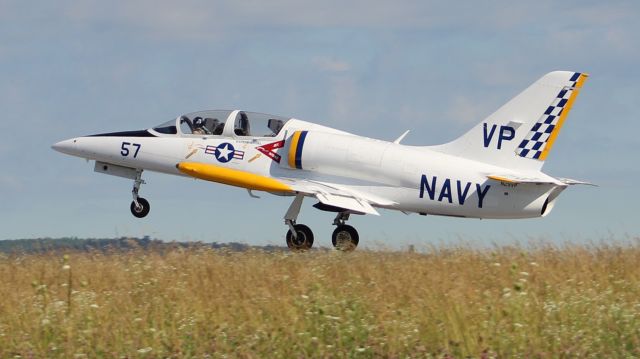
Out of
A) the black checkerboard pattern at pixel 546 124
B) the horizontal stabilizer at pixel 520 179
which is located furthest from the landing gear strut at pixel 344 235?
the black checkerboard pattern at pixel 546 124

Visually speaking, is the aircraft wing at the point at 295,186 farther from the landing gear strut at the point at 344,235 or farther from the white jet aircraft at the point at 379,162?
the landing gear strut at the point at 344,235

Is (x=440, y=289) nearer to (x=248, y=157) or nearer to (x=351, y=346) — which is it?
(x=351, y=346)

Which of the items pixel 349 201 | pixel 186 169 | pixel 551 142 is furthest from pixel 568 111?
pixel 186 169

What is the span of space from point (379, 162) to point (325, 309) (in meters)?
10.1

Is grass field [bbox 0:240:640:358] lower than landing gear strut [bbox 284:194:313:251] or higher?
lower

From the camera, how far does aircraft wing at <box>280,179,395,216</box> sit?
18609mm

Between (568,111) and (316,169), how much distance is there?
5.04m

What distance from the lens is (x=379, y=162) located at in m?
19.4

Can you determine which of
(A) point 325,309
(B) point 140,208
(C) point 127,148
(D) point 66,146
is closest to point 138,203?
(B) point 140,208

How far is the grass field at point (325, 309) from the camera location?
28.9 feet

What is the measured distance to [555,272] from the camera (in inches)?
504

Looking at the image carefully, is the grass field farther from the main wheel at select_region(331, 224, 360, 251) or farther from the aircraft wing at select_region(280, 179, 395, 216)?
the main wheel at select_region(331, 224, 360, 251)

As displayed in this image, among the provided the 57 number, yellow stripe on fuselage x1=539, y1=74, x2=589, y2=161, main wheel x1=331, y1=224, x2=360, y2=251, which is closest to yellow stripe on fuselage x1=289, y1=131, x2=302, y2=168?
main wheel x1=331, y1=224, x2=360, y2=251

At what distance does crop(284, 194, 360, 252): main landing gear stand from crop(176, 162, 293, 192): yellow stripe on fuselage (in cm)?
47
